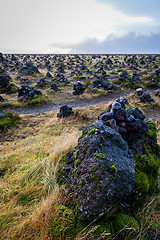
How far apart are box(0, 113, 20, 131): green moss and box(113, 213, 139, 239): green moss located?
27.8ft

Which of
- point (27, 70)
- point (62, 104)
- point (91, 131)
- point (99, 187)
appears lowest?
point (62, 104)

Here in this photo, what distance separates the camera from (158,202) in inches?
130

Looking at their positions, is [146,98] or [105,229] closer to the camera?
[105,229]

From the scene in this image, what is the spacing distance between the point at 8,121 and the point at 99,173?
881cm

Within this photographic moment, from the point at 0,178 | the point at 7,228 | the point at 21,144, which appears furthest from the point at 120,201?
the point at 21,144

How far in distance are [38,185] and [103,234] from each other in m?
1.93

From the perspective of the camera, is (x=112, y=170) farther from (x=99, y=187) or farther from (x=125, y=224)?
(x=125, y=224)

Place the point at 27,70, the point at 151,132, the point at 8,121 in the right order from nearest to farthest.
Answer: the point at 151,132
the point at 8,121
the point at 27,70

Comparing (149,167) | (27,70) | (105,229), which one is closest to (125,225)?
(105,229)

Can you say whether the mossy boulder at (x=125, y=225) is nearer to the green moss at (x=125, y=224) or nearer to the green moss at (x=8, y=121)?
the green moss at (x=125, y=224)

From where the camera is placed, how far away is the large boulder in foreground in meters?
2.43

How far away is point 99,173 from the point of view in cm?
250

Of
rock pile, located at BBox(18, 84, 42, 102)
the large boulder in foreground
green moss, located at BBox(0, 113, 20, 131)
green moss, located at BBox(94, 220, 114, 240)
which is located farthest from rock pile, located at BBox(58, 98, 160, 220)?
rock pile, located at BBox(18, 84, 42, 102)

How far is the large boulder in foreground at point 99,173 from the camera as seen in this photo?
2.43 metres
